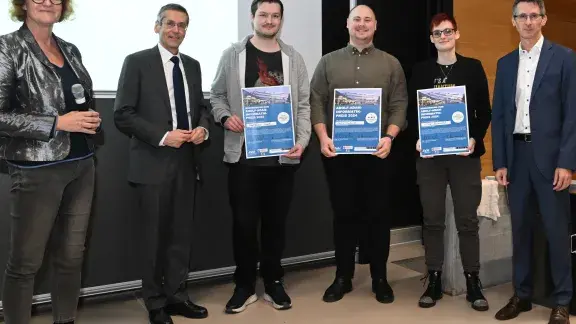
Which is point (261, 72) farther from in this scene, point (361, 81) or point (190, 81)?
point (361, 81)

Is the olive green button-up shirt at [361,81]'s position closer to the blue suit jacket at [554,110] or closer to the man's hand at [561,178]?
the blue suit jacket at [554,110]

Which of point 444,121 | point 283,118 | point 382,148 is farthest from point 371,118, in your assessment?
point 283,118

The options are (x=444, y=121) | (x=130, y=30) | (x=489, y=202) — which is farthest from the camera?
(x=489, y=202)

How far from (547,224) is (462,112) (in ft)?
2.39

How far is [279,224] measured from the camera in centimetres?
267

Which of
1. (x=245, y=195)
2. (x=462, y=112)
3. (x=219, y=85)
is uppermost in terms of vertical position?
(x=219, y=85)

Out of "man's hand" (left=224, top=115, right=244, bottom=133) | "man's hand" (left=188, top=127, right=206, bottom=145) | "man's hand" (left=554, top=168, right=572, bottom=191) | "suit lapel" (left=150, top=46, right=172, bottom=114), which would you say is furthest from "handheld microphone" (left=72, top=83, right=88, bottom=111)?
"man's hand" (left=554, top=168, right=572, bottom=191)

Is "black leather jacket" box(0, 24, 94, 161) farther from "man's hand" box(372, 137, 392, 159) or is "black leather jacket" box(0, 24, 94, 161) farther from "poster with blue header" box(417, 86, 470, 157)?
"poster with blue header" box(417, 86, 470, 157)

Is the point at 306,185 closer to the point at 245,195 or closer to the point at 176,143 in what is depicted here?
the point at 245,195

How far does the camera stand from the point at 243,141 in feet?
8.46

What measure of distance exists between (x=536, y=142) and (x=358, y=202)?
1023mm

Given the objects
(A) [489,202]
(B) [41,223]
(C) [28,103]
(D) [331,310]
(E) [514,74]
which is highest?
(E) [514,74]

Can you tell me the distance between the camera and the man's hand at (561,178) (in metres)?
2.35

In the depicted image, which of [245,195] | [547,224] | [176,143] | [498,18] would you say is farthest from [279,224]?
[498,18]
